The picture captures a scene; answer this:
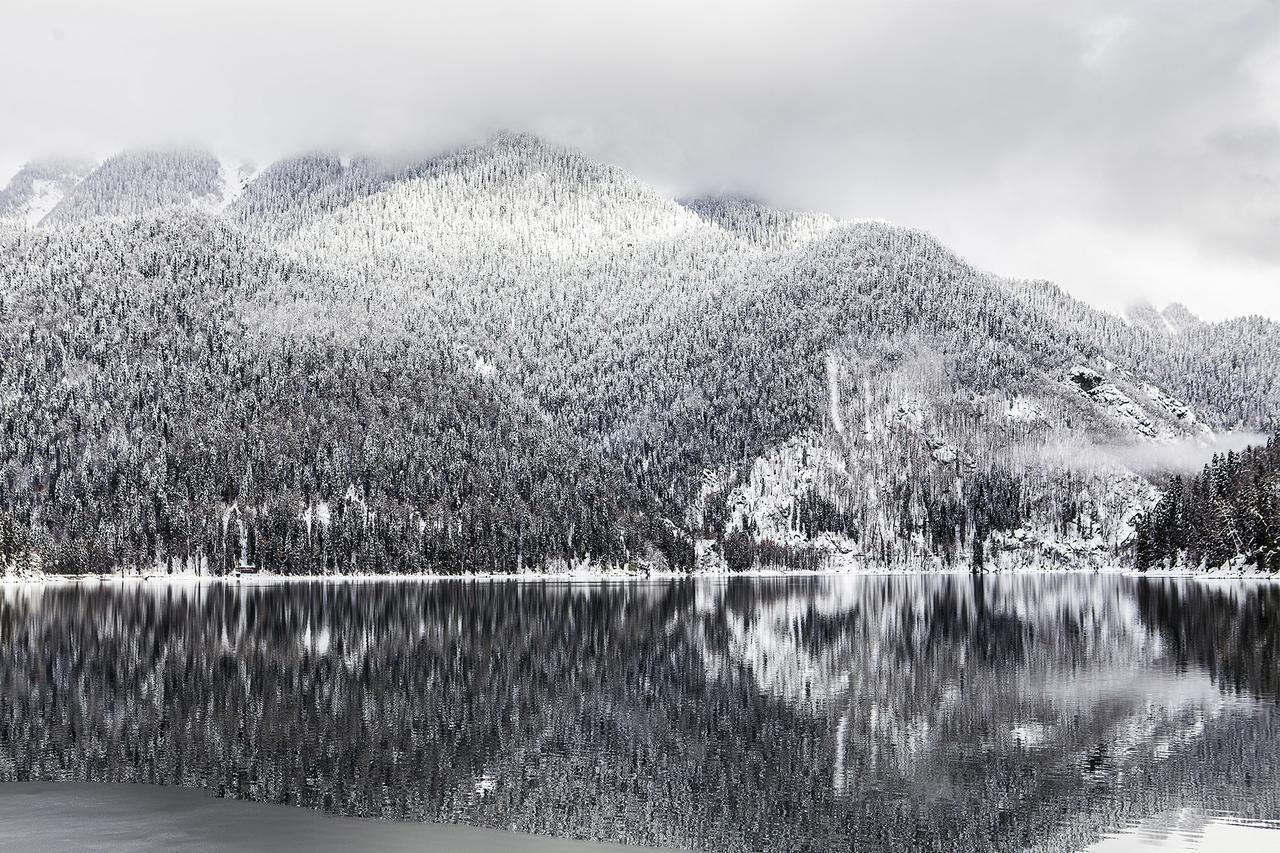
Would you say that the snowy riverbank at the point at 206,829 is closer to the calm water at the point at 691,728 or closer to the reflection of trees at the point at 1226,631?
the calm water at the point at 691,728

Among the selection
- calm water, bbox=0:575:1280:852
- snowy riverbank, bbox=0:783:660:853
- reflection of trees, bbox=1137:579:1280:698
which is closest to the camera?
snowy riverbank, bbox=0:783:660:853

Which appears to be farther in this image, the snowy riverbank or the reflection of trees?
the reflection of trees

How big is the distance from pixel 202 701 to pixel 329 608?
8784 centimetres

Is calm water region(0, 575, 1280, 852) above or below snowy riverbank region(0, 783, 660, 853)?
below

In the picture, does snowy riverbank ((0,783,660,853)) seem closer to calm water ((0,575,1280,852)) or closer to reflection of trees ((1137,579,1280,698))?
calm water ((0,575,1280,852))

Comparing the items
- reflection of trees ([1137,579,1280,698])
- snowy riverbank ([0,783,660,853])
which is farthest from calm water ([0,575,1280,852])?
snowy riverbank ([0,783,660,853])

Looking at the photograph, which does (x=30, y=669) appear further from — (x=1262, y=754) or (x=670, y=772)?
(x=1262, y=754)

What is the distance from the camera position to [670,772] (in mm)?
40656

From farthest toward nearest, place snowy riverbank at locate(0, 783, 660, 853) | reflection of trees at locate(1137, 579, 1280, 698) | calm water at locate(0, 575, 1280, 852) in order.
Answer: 1. reflection of trees at locate(1137, 579, 1280, 698)
2. calm water at locate(0, 575, 1280, 852)
3. snowy riverbank at locate(0, 783, 660, 853)

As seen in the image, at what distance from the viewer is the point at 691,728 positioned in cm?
4928

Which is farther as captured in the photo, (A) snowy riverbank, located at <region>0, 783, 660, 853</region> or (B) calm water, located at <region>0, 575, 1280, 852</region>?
(B) calm water, located at <region>0, 575, 1280, 852</region>

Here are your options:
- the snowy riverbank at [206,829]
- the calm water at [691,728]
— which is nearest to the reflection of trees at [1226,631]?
the calm water at [691,728]

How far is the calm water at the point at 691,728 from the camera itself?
116ft

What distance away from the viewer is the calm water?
35.2 m
